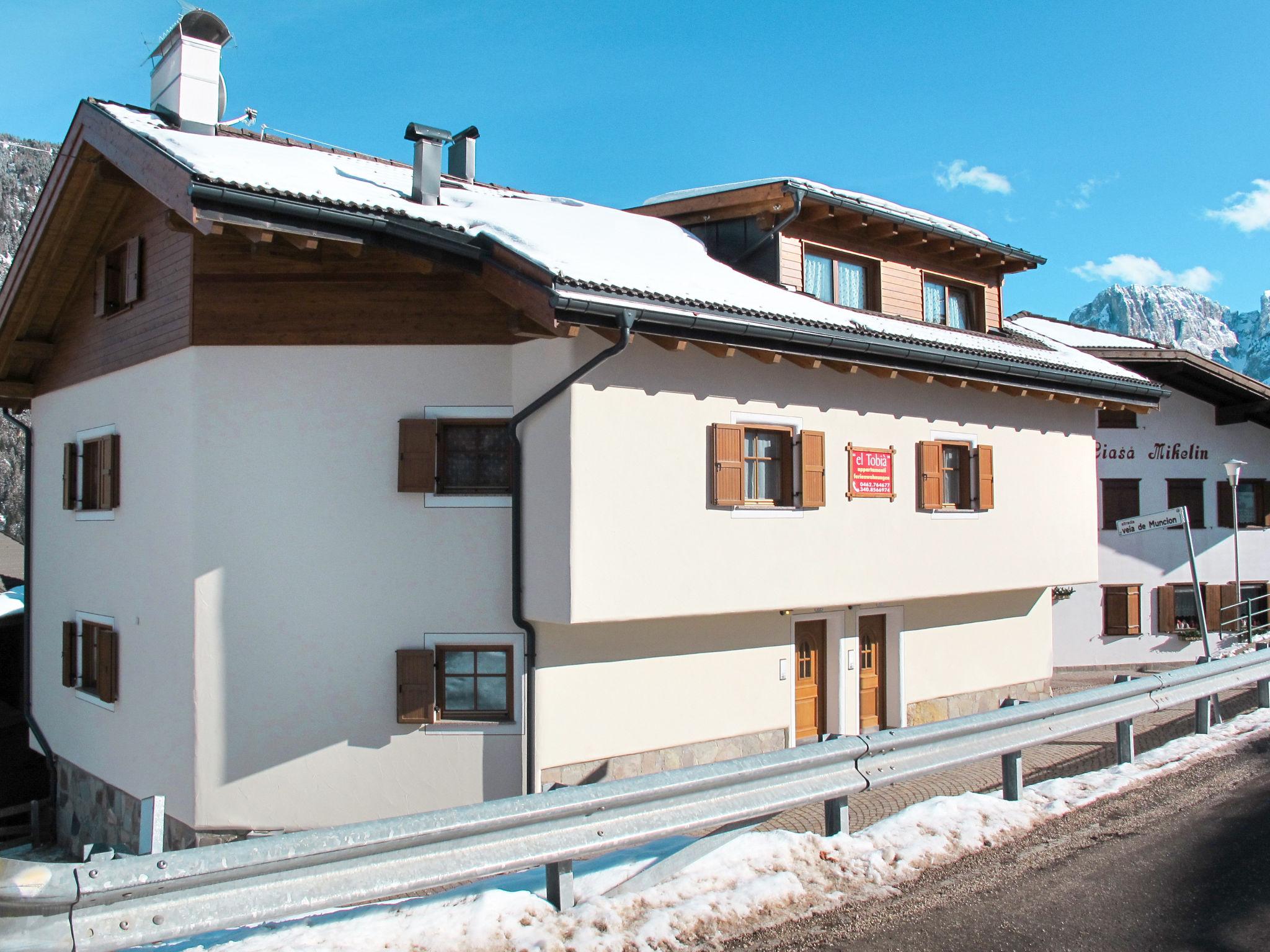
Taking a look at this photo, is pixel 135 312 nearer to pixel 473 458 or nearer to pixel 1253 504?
pixel 473 458

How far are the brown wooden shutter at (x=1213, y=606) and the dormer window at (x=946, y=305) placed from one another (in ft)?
29.9

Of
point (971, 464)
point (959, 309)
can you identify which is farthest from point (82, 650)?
point (959, 309)

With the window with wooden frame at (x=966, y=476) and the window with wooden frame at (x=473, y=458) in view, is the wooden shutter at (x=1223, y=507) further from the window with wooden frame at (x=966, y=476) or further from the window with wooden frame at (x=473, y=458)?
the window with wooden frame at (x=473, y=458)

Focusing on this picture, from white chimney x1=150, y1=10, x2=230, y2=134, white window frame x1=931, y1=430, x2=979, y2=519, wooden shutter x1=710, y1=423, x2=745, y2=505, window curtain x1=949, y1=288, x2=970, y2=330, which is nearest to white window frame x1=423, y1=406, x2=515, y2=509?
wooden shutter x1=710, y1=423, x2=745, y2=505

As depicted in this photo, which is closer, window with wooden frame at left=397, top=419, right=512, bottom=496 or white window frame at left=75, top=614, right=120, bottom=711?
window with wooden frame at left=397, top=419, right=512, bottom=496

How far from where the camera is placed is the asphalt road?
4301mm

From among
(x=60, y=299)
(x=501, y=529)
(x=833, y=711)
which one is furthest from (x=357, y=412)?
(x=833, y=711)

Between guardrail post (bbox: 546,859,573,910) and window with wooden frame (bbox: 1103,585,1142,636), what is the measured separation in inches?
696

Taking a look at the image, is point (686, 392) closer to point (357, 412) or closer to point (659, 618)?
point (659, 618)

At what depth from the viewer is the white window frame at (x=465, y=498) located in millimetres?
9508

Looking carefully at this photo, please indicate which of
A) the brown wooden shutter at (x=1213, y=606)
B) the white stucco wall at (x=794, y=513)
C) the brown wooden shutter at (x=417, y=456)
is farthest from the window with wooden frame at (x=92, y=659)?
the brown wooden shutter at (x=1213, y=606)

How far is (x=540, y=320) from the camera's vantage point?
845cm

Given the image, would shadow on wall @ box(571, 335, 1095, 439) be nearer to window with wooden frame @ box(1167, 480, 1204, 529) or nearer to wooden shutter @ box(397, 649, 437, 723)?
wooden shutter @ box(397, 649, 437, 723)

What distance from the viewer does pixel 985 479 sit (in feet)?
41.2
